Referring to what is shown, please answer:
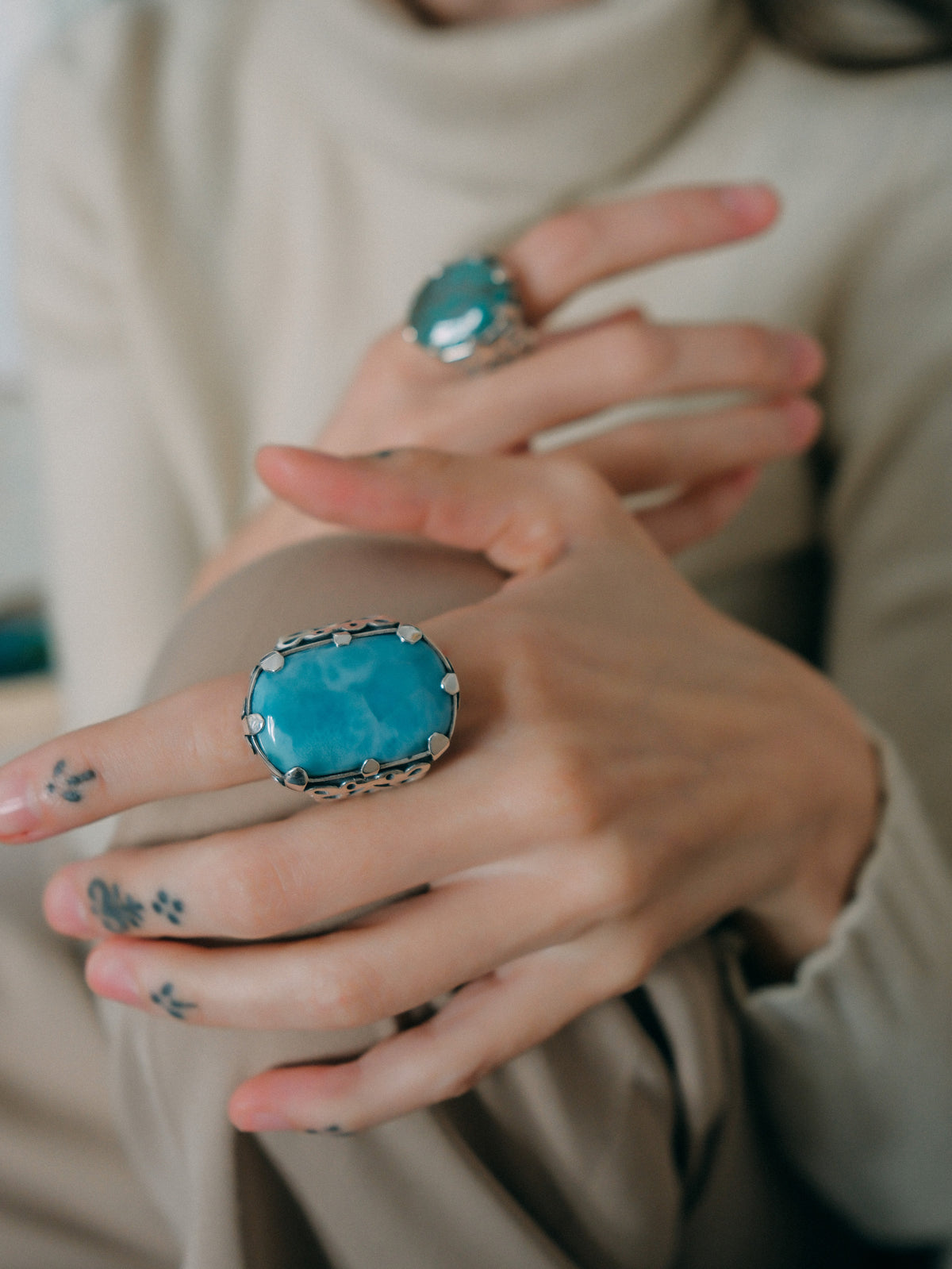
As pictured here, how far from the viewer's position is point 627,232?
0.61 metres

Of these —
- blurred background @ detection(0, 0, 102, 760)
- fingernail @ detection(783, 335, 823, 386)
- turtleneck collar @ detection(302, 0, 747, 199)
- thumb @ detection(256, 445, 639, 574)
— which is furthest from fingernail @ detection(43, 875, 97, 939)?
blurred background @ detection(0, 0, 102, 760)

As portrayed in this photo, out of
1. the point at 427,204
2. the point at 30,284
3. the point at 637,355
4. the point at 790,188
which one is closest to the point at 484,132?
the point at 427,204

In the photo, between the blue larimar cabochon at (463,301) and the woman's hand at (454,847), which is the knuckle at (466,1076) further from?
the blue larimar cabochon at (463,301)

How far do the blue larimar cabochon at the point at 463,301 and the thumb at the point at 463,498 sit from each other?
0.12 m

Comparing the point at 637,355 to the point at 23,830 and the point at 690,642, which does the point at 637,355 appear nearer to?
the point at 690,642

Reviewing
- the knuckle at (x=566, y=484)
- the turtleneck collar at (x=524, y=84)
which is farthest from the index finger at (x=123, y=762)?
the turtleneck collar at (x=524, y=84)

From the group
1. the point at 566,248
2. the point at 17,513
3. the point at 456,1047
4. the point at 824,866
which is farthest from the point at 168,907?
the point at 17,513

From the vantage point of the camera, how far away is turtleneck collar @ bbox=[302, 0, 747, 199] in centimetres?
79

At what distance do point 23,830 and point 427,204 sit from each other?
0.81m

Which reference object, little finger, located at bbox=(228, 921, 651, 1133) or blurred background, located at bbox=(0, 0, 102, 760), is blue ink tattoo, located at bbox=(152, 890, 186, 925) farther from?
blurred background, located at bbox=(0, 0, 102, 760)

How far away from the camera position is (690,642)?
50cm

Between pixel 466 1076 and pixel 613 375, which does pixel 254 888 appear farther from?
pixel 613 375

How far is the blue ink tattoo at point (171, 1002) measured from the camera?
396 mm

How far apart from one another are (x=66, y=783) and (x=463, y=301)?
1.31 feet
